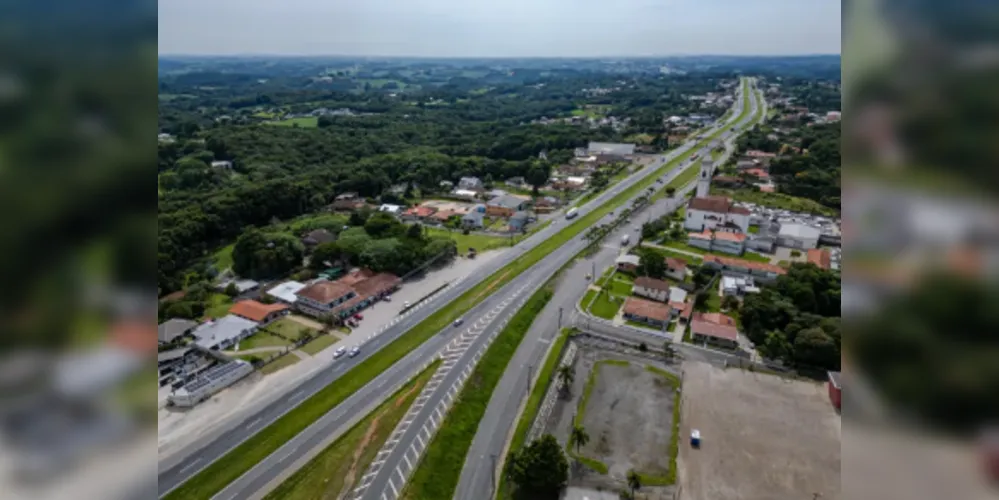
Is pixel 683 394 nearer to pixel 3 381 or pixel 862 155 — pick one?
pixel 862 155

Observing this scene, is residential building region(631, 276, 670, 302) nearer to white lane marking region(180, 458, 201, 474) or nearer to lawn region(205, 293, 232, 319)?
white lane marking region(180, 458, 201, 474)

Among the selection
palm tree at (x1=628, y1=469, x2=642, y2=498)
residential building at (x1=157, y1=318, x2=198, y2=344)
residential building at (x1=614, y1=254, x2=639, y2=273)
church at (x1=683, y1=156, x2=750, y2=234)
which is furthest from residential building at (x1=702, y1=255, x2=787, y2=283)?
residential building at (x1=157, y1=318, x2=198, y2=344)

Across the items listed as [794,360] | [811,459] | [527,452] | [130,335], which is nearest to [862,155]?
[130,335]

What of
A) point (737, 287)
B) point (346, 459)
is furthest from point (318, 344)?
point (737, 287)

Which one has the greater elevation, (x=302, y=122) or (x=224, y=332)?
(x=302, y=122)

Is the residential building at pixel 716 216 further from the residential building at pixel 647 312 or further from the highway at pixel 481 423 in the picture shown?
the highway at pixel 481 423

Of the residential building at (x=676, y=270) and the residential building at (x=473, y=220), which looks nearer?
the residential building at (x=676, y=270)

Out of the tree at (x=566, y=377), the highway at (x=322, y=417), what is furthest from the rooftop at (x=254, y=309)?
the tree at (x=566, y=377)

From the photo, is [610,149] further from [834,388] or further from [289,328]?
[289,328]
